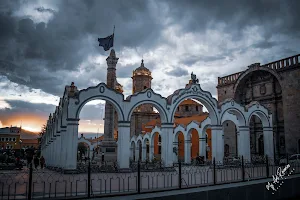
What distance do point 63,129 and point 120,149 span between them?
14.0ft

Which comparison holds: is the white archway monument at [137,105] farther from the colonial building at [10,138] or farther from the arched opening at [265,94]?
the colonial building at [10,138]

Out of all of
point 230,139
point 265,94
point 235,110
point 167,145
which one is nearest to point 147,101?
point 167,145

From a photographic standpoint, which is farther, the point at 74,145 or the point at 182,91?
the point at 182,91

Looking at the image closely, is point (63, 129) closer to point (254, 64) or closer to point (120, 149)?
point (120, 149)

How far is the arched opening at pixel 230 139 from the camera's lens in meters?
29.9

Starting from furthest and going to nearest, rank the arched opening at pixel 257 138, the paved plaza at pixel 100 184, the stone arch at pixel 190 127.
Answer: the arched opening at pixel 257 138 → the stone arch at pixel 190 127 → the paved plaza at pixel 100 184

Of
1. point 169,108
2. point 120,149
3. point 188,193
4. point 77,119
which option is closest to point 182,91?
point 169,108

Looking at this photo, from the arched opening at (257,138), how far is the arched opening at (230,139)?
6.28 ft

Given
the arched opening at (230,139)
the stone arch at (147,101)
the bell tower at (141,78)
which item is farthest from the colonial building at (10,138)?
the stone arch at (147,101)

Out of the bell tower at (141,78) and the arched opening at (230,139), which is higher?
the bell tower at (141,78)

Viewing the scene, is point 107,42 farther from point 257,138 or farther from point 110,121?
point 257,138

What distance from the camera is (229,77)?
103 feet

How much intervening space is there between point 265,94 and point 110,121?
16.6 meters

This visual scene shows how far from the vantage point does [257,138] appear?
28.4 m
